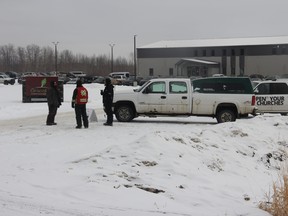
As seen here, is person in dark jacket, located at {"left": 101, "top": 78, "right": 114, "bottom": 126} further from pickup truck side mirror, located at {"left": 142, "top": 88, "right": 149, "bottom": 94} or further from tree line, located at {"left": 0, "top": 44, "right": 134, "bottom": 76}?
tree line, located at {"left": 0, "top": 44, "right": 134, "bottom": 76}

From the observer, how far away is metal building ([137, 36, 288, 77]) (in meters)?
100

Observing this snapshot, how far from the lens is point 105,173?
26.8ft

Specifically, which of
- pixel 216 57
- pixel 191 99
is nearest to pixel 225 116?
pixel 191 99

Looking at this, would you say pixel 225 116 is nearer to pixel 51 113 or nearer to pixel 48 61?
pixel 51 113

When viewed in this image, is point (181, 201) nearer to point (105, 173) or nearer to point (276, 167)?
point (105, 173)

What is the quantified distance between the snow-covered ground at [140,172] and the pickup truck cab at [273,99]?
6.82 m

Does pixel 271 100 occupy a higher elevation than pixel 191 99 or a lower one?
lower

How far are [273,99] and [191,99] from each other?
202 inches

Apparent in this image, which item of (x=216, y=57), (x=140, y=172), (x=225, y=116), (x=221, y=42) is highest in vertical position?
(x=221, y=42)

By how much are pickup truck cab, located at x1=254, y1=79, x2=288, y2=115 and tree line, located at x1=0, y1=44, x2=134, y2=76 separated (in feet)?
409

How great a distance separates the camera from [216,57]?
106 meters

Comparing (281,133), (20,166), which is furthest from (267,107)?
(20,166)

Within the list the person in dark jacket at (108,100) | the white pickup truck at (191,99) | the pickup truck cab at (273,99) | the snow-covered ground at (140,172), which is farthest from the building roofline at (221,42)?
the snow-covered ground at (140,172)

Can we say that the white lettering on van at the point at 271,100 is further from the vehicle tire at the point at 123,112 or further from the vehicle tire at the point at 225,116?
the vehicle tire at the point at 123,112
